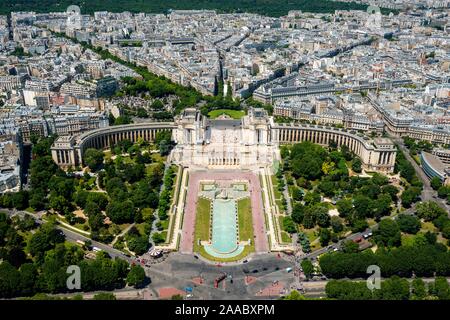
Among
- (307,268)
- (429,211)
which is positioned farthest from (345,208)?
(307,268)

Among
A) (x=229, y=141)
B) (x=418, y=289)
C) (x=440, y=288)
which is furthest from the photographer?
(x=229, y=141)

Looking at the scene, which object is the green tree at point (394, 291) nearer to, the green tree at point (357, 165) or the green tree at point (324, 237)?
the green tree at point (324, 237)

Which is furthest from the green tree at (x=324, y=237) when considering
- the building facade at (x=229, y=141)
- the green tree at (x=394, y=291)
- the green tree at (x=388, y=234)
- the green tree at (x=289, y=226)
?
the building facade at (x=229, y=141)

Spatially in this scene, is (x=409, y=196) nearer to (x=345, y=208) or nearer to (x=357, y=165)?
(x=345, y=208)

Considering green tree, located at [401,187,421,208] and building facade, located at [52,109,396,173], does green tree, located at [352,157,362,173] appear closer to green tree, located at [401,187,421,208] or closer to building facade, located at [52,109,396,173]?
building facade, located at [52,109,396,173]

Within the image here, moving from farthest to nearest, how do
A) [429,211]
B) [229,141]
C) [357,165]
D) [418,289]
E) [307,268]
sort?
[229,141]
[357,165]
[429,211]
[307,268]
[418,289]

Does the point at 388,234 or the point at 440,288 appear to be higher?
the point at 388,234
